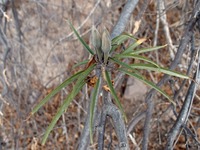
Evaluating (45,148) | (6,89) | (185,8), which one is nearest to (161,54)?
(185,8)

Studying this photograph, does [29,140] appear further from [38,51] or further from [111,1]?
[111,1]

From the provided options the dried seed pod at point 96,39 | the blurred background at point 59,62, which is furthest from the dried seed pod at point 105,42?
the blurred background at point 59,62

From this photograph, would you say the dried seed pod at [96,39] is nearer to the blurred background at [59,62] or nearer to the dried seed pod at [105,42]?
the dried seed pod at [105,42]

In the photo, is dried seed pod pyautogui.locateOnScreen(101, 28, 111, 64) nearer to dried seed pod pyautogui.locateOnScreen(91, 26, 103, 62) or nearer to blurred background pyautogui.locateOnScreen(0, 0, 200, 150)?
dried seed pod pyautogui.locateOnScreen(91, 26, 103, 62)

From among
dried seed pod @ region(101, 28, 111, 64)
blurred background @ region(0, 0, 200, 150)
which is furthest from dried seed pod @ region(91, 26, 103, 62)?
blurred background @ region(0, 0, 200, 150)

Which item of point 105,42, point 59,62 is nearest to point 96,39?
point 105,42

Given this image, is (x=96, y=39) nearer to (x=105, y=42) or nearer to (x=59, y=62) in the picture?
(x=105, y=42)

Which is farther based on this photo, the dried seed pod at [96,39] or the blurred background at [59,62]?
the blurred background at [59,62]

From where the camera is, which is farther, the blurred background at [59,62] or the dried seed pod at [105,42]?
the blurred background at [59,62]

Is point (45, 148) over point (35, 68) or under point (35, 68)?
under

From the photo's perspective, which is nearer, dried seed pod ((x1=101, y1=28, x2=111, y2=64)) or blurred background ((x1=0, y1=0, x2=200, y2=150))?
dried seed pod ((x1=101, y1=28, x2=111, y2=64))

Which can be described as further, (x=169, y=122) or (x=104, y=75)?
(x=169, y=122)
